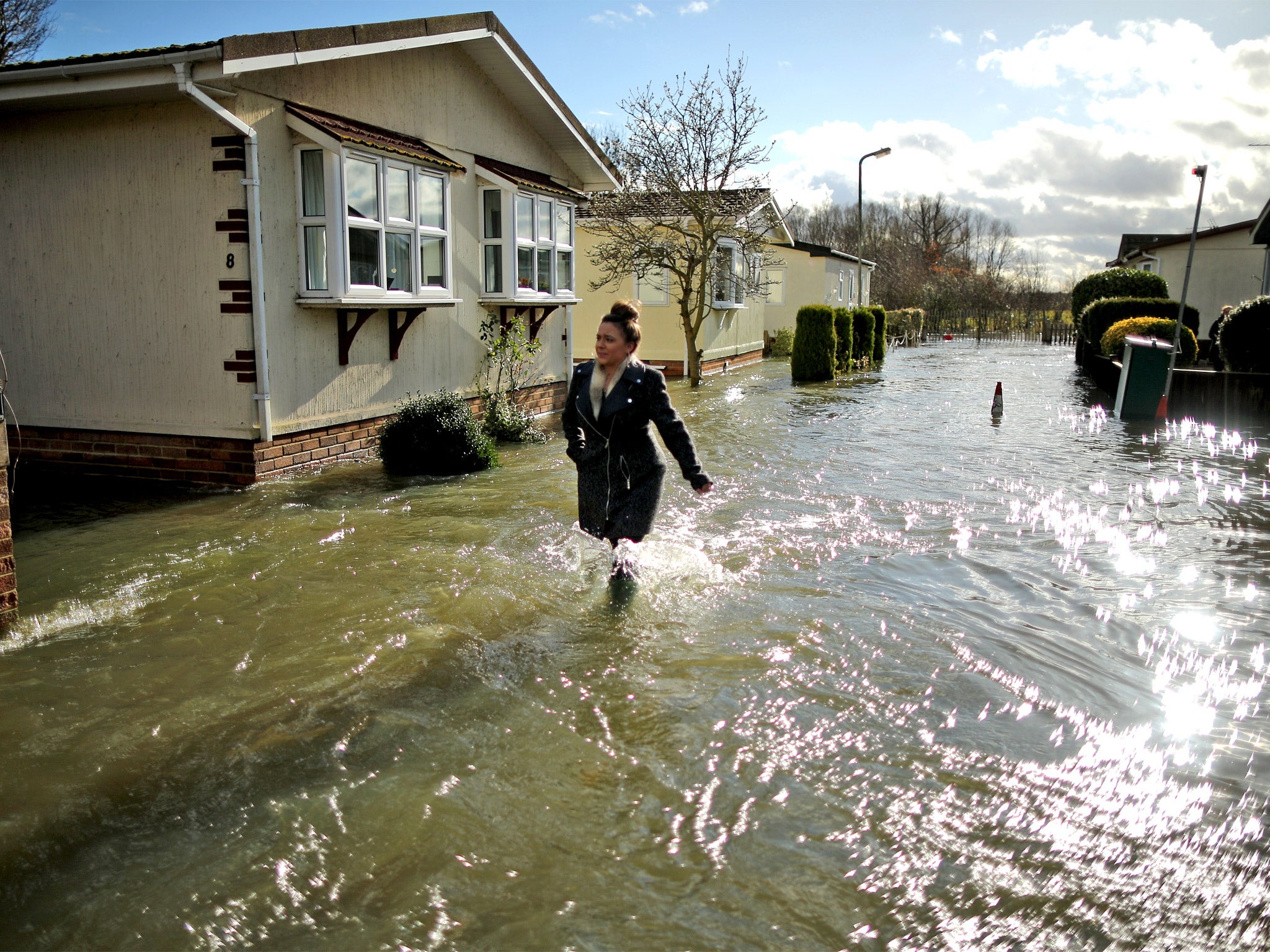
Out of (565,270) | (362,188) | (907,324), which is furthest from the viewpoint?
(907,324)

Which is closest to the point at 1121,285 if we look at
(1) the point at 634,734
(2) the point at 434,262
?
(2) the point at 434,262

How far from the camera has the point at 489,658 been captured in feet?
17.0

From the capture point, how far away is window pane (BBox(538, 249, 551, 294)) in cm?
1444

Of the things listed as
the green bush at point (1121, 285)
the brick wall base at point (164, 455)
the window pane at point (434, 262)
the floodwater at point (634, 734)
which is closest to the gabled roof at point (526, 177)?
the window pane at point (434, 262)

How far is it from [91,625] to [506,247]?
8980mm

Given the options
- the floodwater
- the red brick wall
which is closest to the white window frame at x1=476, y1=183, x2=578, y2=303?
the floodwater

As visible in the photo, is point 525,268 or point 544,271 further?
point 544,271

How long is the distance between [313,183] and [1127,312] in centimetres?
2182

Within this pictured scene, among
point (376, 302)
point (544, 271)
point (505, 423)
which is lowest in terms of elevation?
point (505, 423)

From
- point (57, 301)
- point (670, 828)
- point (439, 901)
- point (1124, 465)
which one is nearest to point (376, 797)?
point (439, 901)

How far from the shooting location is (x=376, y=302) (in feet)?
33.7

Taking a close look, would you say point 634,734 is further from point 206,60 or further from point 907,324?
point 907,324

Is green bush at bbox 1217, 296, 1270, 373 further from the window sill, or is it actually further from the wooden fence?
the wooden fence

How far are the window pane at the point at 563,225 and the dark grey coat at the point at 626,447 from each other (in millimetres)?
9431
